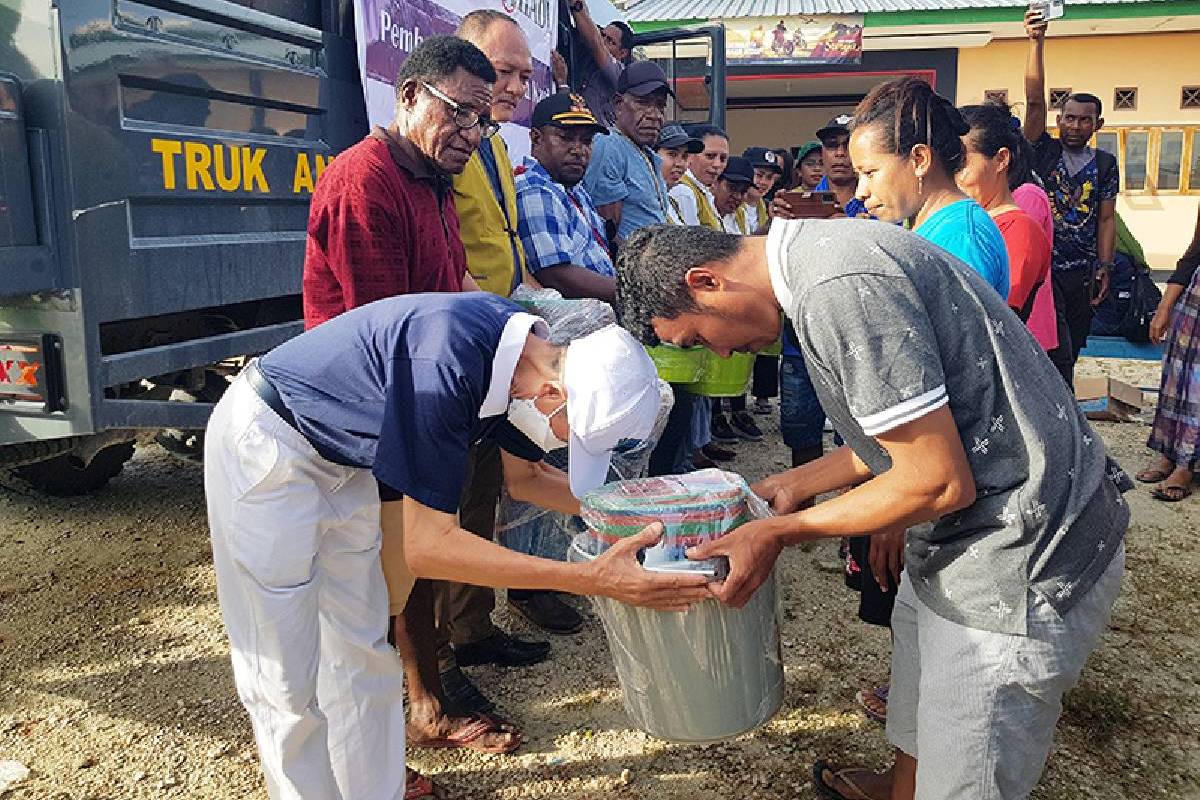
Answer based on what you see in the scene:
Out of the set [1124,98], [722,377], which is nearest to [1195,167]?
[1124,98]

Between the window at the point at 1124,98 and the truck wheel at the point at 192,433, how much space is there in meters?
13.5

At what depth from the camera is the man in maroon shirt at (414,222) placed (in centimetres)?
231

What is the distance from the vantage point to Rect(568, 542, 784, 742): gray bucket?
1761 millimetres

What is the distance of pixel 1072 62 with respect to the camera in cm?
1338

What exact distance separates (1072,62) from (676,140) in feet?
36.6

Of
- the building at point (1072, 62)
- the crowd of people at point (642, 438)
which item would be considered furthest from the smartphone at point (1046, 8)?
the building at point (1072, 62)

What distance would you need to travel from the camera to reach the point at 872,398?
1.41 metres

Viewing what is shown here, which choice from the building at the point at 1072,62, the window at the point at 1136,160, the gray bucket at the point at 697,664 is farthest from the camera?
the window at the point at 1136,160

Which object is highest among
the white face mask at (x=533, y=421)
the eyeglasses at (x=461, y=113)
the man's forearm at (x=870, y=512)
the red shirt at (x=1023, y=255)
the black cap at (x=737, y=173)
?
the black cap at (x=737, y=173)

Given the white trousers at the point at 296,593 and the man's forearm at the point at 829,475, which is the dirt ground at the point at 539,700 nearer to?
the white trousers at the point at 296,593

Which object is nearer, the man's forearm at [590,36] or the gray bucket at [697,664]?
the gray bucket at [697,664]

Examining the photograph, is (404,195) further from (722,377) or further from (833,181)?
(833,181)

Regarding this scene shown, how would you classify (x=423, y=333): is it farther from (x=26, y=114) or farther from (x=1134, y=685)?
(x=1134, y=685)

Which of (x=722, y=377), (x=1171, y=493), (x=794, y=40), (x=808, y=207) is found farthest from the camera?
(x=794, y=40)
